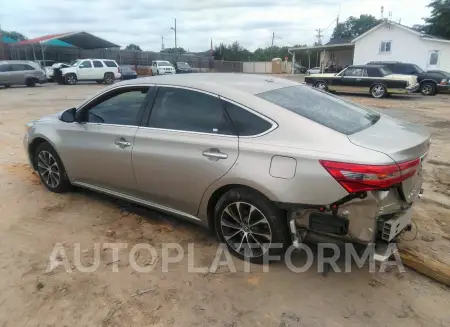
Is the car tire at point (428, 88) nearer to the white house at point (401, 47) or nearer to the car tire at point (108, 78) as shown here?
the white house at point (401, 47)

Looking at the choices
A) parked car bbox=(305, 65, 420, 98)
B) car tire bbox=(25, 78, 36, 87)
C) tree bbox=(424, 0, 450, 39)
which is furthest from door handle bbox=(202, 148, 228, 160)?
tree bbox=(424, 0, 450, 39)

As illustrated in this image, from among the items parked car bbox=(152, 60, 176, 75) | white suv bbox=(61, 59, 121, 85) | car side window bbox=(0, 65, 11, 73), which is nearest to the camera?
car side window bbox=(0, 65, 11, 73)

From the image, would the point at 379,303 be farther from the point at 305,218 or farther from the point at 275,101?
the point at 275,101

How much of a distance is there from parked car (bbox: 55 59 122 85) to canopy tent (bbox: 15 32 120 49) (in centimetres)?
876

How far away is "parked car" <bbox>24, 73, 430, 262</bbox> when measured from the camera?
2680 mm

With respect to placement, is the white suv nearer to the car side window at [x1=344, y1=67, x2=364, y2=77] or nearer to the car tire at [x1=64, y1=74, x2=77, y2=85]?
the car tire at [x1=64, y1=74, x2=77, y2=85]

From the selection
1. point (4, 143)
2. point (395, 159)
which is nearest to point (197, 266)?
point (395, 159)

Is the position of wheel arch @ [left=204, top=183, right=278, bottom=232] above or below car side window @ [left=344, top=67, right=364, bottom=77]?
below

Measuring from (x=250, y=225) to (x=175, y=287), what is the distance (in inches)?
30.3

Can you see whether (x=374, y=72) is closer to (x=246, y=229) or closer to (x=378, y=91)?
(x=378, y=91)

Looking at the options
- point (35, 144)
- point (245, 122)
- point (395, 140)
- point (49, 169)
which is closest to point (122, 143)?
point (245, 122)

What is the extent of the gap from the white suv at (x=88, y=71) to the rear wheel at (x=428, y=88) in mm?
19671

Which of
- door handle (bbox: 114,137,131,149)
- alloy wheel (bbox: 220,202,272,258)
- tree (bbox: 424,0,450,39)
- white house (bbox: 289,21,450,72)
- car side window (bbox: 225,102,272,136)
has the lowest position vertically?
alloy wheel (bbox: 220,202,272,258)

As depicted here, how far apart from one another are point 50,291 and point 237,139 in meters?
1.85
